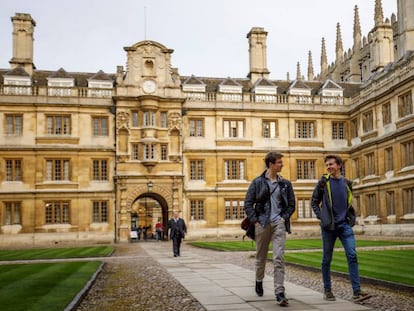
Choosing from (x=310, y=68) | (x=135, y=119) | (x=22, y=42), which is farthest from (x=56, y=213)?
(x=310, y=68)

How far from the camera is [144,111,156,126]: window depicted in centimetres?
4047

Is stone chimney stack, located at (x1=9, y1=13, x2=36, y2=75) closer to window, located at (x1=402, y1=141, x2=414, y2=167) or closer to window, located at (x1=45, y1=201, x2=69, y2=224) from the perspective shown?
window, located at (x1=45, y1=201, x2=69, y2=224)

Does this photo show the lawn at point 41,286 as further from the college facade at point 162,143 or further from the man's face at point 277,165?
Result: the college facade at point 162,143

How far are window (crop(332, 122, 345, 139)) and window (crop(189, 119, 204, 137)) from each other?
1094 centimetres

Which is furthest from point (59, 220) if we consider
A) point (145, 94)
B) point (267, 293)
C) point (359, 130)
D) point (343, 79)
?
point (343, 79)

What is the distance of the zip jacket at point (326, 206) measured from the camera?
28.7 feet

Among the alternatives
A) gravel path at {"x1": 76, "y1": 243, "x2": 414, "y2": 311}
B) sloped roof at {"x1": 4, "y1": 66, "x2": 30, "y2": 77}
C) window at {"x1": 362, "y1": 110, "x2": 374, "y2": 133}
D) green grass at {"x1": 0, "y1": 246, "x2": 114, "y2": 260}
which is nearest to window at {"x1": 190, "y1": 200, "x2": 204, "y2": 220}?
window at {"x1": 362, "y1": 110, "x2": 374, "y2": 133}

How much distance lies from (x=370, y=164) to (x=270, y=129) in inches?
323

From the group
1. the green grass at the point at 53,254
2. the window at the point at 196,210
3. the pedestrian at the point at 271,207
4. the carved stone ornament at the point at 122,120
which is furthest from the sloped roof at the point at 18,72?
the pedestrian at the point at 271,207

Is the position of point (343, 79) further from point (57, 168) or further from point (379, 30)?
point (57, 168)

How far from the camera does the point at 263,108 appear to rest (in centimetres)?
4291

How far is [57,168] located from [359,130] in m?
23.2

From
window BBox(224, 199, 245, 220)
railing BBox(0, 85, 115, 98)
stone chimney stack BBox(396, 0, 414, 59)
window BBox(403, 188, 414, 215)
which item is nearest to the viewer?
window BBox(403, 188, 414, 215)

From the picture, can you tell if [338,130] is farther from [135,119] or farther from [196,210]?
[135,119]
